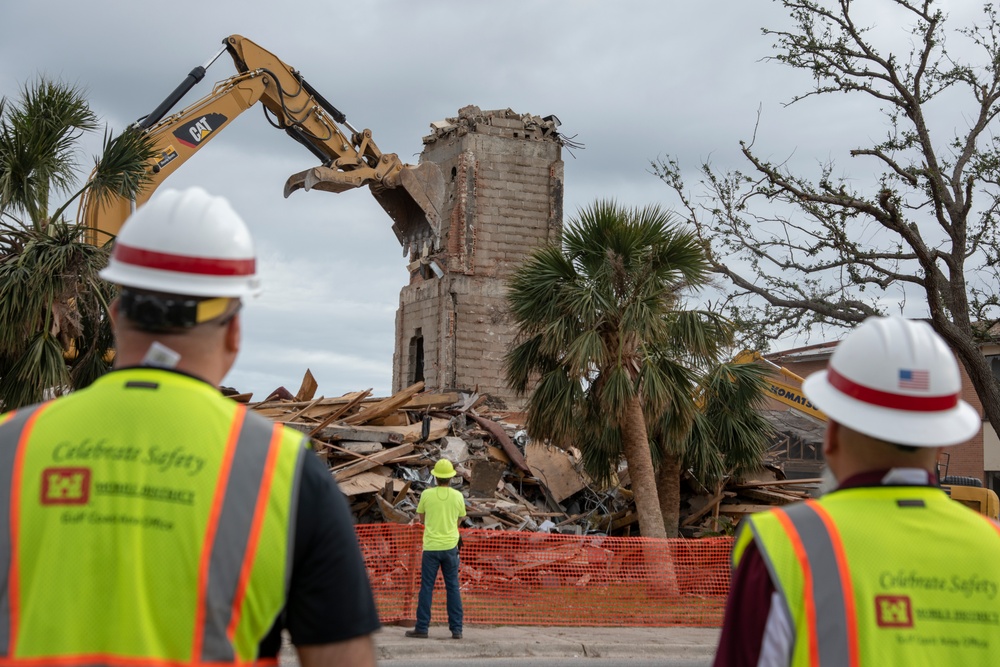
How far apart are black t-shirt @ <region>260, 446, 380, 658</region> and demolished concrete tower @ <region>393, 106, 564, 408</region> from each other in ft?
104

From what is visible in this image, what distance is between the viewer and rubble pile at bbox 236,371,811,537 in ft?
61.6

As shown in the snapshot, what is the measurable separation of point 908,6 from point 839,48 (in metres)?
1.38

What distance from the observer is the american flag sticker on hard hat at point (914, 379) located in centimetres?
247

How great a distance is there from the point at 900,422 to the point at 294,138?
2410 cm

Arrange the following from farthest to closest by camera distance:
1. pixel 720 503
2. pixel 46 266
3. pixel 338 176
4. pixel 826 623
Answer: pixel 338 176 < pixel 720 503 < pixel 46 266 < pixel 826 623

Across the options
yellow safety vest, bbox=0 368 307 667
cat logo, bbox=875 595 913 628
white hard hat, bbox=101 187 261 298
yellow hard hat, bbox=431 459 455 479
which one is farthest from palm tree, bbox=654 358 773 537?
yellow safety vest, bbox=0 368 307 667

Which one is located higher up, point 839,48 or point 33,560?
point 839,48

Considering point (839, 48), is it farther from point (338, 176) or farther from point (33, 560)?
point (33, 560)

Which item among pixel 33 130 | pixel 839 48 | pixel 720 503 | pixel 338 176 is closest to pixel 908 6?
pixel 839 48

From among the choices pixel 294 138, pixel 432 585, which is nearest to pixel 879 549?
pixel 432 585

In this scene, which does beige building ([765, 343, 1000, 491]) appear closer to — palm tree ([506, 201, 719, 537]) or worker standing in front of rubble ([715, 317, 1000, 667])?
palm tree ([506, 201, 719, 537])

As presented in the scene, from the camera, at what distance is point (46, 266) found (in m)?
12.5

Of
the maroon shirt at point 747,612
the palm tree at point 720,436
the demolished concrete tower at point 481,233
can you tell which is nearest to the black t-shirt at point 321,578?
the maroon shirt at point 747,612

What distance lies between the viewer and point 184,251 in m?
2.17
